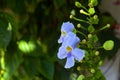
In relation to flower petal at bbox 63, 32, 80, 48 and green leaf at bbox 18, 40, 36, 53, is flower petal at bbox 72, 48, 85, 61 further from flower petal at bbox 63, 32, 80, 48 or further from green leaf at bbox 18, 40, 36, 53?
green leaf at bbox 18, 40, 36, 53

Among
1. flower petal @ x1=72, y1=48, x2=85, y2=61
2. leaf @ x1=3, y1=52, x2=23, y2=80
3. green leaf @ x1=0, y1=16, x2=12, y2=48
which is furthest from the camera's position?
leaf @ x1=3, y1=52, x2=23, y2=80

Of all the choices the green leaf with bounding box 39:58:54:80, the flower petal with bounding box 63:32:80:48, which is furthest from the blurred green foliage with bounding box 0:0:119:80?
Result: the flower petal with bounding box 63:32:80:48

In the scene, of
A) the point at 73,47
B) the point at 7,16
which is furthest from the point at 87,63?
the point at 7,16

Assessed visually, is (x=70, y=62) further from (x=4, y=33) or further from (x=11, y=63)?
(x=11, y=63)

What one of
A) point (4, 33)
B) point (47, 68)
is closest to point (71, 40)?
point (4, 33)

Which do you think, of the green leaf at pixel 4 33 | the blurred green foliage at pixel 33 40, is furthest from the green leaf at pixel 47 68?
the green leaf at pixel 4 33

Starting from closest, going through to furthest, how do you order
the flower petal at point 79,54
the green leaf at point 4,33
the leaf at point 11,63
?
the flower petal at point 79,54
the green leaf at point 4,33
the leaf at point 11,63

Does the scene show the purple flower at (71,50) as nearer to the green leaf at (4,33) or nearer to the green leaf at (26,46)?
the green leaf at (4,33)

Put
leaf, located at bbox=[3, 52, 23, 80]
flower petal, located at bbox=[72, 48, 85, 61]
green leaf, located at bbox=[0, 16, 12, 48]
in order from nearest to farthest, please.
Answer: flower petal, located at bbox=[72, 48, 85, 61] → green leaf, located at bbox=[0, 16, 12, 48] → leaf, located at bbox=[3, 52, 23, 80]

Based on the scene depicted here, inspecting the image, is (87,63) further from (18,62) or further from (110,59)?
(110,59)
